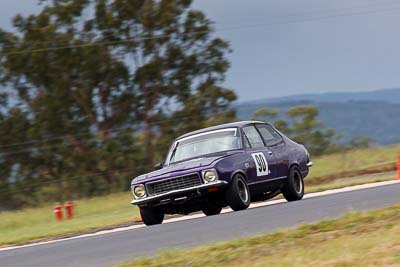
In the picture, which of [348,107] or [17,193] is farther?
[348,107]

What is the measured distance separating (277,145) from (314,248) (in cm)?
839

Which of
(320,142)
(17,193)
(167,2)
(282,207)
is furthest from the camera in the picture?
(320,142)

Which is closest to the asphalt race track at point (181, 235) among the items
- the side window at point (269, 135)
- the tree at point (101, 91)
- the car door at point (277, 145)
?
the car door at point (277, 145)

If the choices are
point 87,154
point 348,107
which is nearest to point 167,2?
point 87,154

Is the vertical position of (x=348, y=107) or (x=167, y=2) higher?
(x=167, y=2)

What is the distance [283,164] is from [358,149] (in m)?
32.6

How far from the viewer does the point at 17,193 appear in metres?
46.6

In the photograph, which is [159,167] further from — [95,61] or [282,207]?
[95,61]

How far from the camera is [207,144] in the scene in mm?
16641

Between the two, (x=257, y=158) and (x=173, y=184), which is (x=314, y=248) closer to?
(x=173, y=184)

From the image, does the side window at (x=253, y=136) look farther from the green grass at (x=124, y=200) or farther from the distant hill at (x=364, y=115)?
the distant hill at (x=364, y=115)

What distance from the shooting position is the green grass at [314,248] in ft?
27.4

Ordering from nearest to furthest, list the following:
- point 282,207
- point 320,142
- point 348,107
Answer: point 282,207 < point 320,142 < point 348,107

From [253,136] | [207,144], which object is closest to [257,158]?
[253,136]
